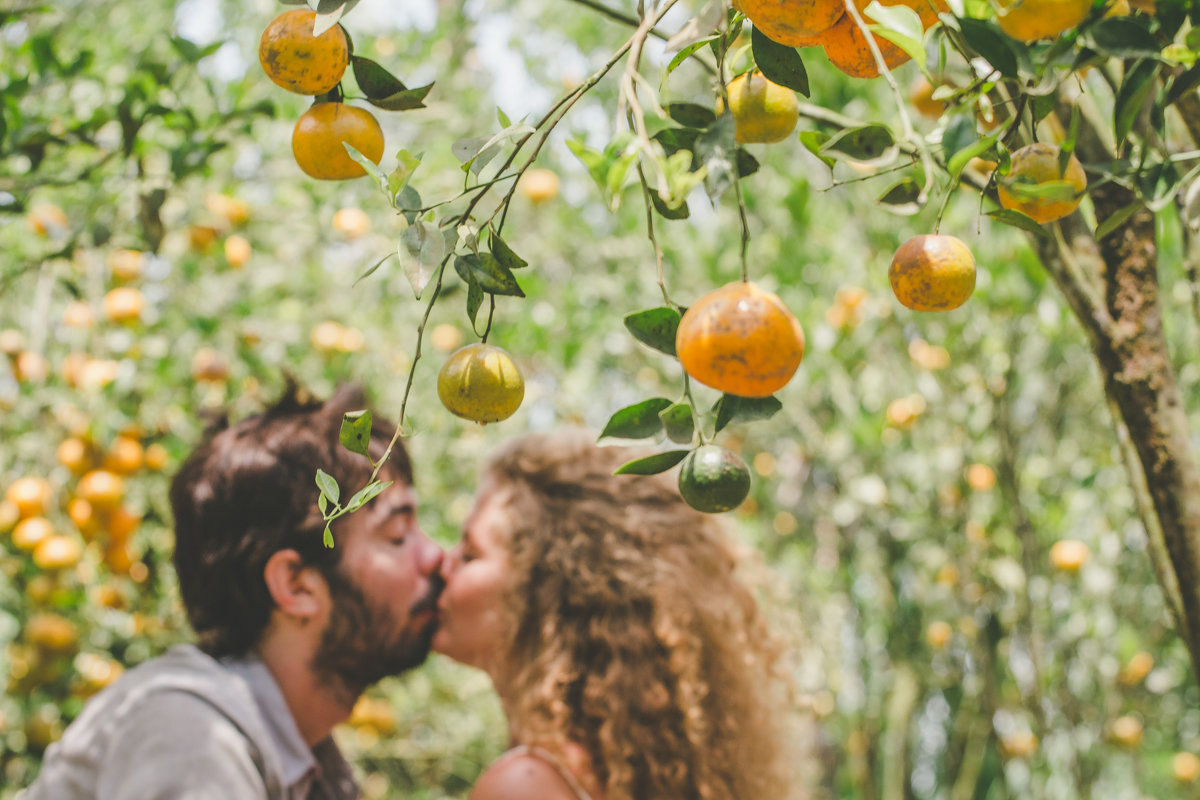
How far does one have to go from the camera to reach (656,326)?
67 cm

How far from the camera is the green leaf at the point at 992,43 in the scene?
19.1 inches

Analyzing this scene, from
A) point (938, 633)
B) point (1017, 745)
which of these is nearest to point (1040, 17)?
point (938, 633)

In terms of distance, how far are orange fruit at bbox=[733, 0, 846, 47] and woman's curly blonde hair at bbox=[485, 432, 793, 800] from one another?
119 cm

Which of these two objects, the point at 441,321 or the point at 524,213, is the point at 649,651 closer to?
the point at 441,321

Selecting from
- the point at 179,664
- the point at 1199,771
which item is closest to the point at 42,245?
the point at 179,664

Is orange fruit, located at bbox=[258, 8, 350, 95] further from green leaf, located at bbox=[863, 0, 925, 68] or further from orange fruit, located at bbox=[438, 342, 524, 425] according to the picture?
green leaf, located at bbox=[863, 0, 925, 68]

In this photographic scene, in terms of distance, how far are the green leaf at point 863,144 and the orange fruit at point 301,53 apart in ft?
1.21

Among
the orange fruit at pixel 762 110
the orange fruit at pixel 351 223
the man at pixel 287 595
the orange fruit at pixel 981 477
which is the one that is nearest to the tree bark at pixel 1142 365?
the orange fruit at pixel 762 110

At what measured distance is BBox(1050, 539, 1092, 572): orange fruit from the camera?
109 inches

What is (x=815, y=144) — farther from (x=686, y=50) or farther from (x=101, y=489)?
(x=101, y=489)

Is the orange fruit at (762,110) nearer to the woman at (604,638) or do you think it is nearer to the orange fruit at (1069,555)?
the woman at (604,638)

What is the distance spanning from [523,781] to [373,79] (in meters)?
1.20

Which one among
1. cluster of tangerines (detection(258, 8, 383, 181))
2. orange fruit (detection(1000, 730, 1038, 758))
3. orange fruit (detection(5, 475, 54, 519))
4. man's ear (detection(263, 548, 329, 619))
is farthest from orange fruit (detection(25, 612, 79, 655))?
orange fruit (detection(1000, 730, 1038, 758))

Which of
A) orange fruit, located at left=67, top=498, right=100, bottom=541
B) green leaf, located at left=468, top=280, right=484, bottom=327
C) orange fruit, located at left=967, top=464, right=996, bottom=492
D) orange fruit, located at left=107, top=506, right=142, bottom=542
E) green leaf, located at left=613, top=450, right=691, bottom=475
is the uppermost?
green leaf, located at left=468, top=280, right=484, bottom=327
